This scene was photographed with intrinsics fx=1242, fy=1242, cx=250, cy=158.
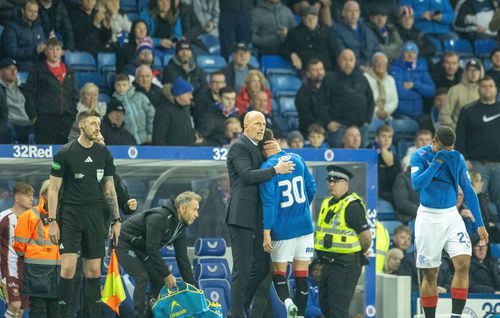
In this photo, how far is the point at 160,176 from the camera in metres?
14.7

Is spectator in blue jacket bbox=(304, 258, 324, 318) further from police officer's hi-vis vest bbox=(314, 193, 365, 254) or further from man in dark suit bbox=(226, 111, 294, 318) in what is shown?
man in dark suit bbox=(226, 111, 294, 318)

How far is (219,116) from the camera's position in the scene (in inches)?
656

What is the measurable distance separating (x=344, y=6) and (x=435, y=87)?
193cm

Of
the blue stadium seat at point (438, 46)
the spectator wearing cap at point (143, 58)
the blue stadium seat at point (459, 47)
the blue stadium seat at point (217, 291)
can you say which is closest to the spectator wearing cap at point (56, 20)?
the spectator wearing cap at point (143, 58)

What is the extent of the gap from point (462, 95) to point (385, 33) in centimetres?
232

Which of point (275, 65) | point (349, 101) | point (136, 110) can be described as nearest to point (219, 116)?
point (136, 110)

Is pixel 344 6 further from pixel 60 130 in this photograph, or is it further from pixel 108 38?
pixel 60 130

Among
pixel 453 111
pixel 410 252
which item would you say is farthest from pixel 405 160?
pixel 410 252

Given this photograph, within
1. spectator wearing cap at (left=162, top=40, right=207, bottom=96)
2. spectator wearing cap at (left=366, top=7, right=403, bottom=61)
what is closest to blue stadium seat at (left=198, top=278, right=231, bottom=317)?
spectator wearing cap at (left=162, top=40, right=207, bottom=96)

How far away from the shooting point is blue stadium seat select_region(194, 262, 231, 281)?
14453 millimetres

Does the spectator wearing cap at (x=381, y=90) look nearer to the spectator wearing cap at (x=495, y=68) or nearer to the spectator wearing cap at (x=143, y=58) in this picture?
the spectator wearing cap at (x=495, y=68)

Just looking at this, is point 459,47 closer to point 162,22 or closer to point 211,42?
point 211,42

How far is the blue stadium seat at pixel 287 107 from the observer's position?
733 inches

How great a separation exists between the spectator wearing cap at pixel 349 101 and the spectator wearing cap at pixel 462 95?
4.20 feet
